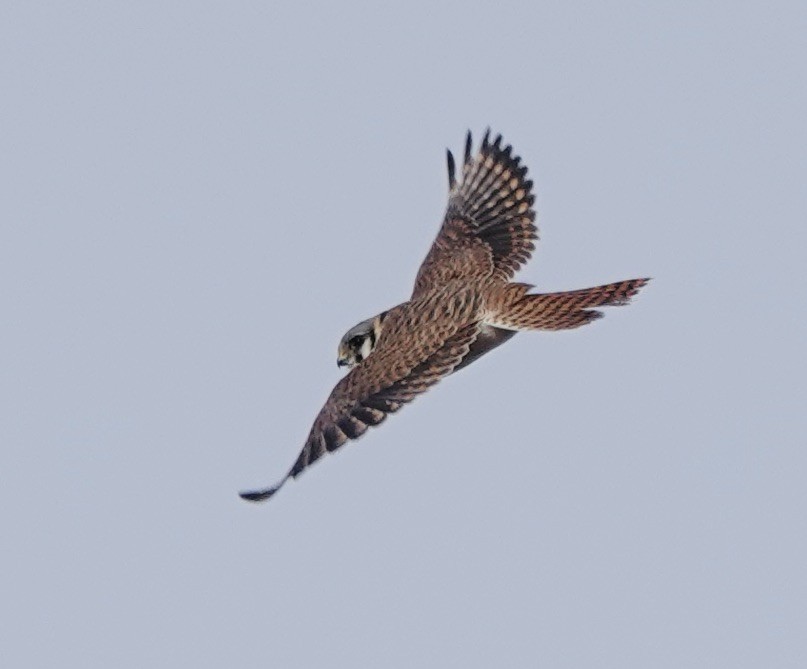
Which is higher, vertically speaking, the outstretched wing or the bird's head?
the bird's head

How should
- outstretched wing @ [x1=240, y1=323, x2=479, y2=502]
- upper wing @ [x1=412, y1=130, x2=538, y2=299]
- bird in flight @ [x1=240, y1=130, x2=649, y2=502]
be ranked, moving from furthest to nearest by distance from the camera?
upper wing @ [x1=412, y1=130, x2=538, y2=299] < bird in flight @ [x1=240, y1=130, x2=649, y2=502] < outstretched wing @ [x1=240, y1=323, x2=479, y2=502]

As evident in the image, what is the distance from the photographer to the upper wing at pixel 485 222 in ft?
45.1

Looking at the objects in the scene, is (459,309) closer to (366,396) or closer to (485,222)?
(366,396)

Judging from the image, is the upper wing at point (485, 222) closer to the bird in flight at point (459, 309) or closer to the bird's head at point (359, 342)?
the bird in flight at point (459, 309)

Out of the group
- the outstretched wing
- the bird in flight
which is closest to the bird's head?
the bird in flight

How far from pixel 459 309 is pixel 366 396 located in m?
1.03

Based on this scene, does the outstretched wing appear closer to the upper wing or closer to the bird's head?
the bird's head

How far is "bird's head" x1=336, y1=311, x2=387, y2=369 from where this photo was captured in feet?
42.9

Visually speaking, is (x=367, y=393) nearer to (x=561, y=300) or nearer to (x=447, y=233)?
(x=561, y=300)

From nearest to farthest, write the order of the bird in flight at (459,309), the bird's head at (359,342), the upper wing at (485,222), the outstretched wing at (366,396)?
the outstretched wing at (366,396), the bird in flight at (459,309), the bird's head at (359,342), the upper wing at (485,222)

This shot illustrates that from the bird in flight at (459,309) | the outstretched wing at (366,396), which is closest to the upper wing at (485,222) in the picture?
the bird in flight at (459,309)

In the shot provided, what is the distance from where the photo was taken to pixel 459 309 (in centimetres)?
1277

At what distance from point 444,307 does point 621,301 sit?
1.18 metres

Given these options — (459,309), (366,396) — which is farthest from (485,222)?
(366,396)
